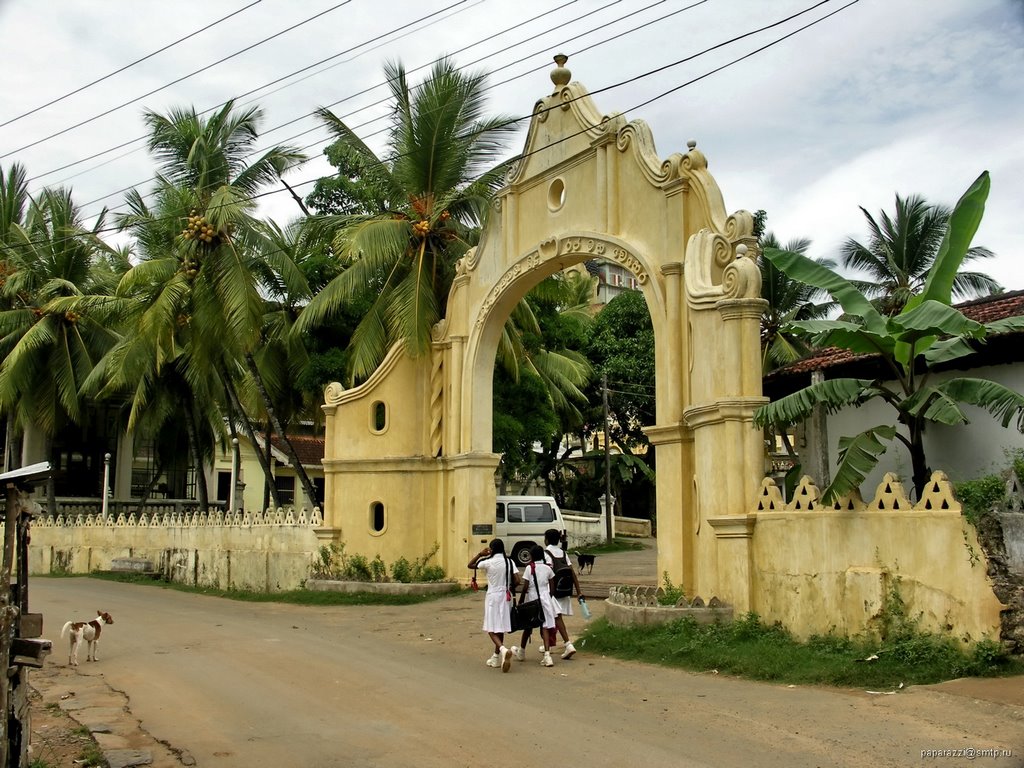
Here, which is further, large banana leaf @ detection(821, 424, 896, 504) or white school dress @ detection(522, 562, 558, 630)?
white school dress @ detection(522, 562, 558, 630)

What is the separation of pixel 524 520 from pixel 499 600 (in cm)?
1459

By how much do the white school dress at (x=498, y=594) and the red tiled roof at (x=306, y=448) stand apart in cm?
3311

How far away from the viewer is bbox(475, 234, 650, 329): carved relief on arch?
1687 centimetres

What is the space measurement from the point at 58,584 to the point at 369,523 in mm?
9901

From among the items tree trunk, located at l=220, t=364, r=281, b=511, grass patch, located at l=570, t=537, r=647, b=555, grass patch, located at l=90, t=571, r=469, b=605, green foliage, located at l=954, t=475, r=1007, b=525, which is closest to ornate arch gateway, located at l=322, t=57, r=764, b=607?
grass patch, located at l=90, t=571, r=469, b=605

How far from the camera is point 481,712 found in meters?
9.63

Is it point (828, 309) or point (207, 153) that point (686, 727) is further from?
point (828, 309)

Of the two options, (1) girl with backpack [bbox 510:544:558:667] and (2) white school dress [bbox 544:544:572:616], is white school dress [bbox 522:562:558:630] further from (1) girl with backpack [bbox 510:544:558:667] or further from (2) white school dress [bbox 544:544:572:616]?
(2) white school dress [bbox 544:544:572:616]

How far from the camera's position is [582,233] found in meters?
17.9

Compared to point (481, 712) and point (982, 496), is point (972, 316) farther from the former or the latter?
point (481, 712)

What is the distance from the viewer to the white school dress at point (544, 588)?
1253cm

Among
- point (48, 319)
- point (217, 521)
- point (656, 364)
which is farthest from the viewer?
point (48, 319)

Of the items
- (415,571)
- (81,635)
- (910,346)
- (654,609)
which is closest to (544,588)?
(654,609)

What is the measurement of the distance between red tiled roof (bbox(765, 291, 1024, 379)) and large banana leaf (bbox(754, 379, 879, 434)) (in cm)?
264
